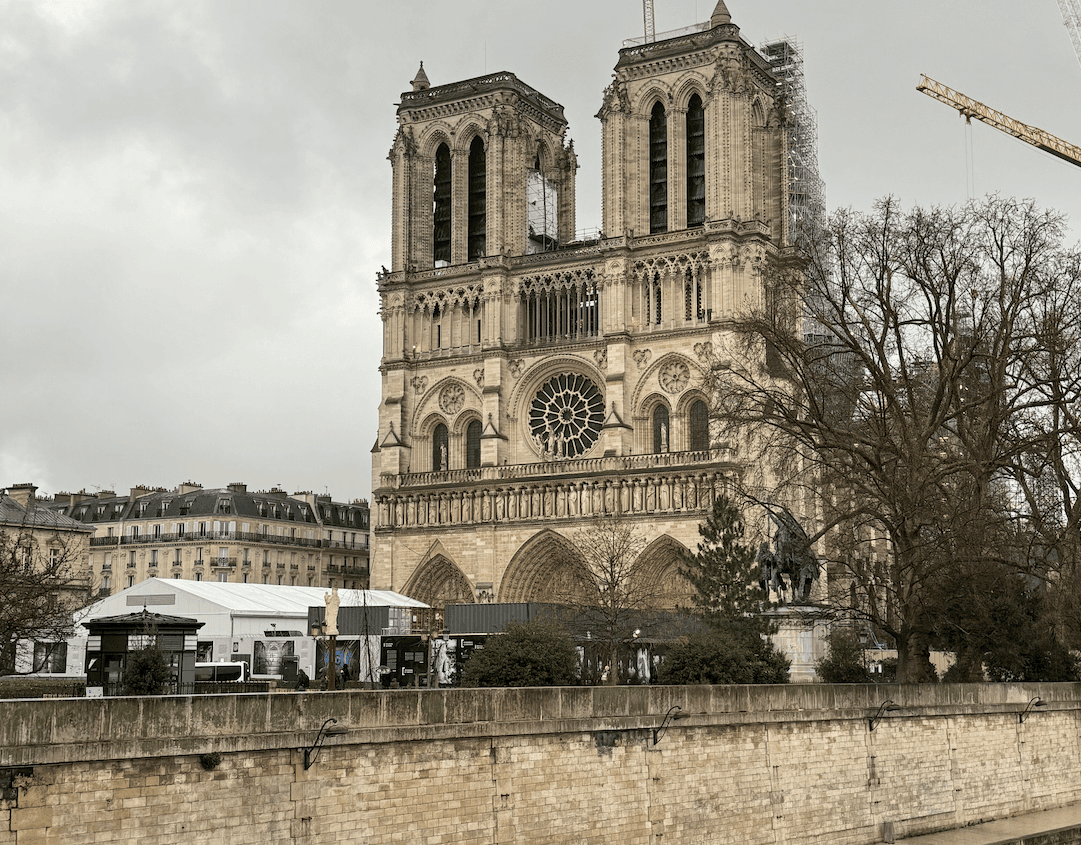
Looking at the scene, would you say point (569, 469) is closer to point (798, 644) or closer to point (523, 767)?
point (798, 644)

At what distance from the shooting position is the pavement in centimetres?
2048

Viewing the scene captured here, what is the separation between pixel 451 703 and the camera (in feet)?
49.4

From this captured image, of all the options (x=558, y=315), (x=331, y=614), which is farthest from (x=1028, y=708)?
(x=558, y=315)

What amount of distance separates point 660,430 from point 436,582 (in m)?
10.0

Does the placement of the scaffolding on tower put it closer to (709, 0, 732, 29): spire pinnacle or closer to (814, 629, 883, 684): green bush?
(709, 0, 732, 29): spire pinnacle

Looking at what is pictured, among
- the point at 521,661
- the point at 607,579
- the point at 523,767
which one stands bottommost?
the point at 523,767

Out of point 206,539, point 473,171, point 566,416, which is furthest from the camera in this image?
point 206,539

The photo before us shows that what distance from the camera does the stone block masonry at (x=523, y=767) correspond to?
1198 centimetres

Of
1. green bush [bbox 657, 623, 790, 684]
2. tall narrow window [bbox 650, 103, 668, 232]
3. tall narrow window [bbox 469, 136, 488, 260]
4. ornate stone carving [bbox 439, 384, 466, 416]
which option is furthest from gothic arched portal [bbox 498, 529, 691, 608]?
green bush [bbox 657, 623, 790, 684]

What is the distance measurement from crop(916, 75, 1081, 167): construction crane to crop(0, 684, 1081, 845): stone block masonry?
3512cm

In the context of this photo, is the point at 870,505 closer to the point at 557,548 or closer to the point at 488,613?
the point at 488,613

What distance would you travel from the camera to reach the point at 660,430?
155ft

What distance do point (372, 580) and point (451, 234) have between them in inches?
528

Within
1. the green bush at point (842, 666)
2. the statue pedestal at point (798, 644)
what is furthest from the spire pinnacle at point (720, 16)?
the green bush at point (842, 666)
